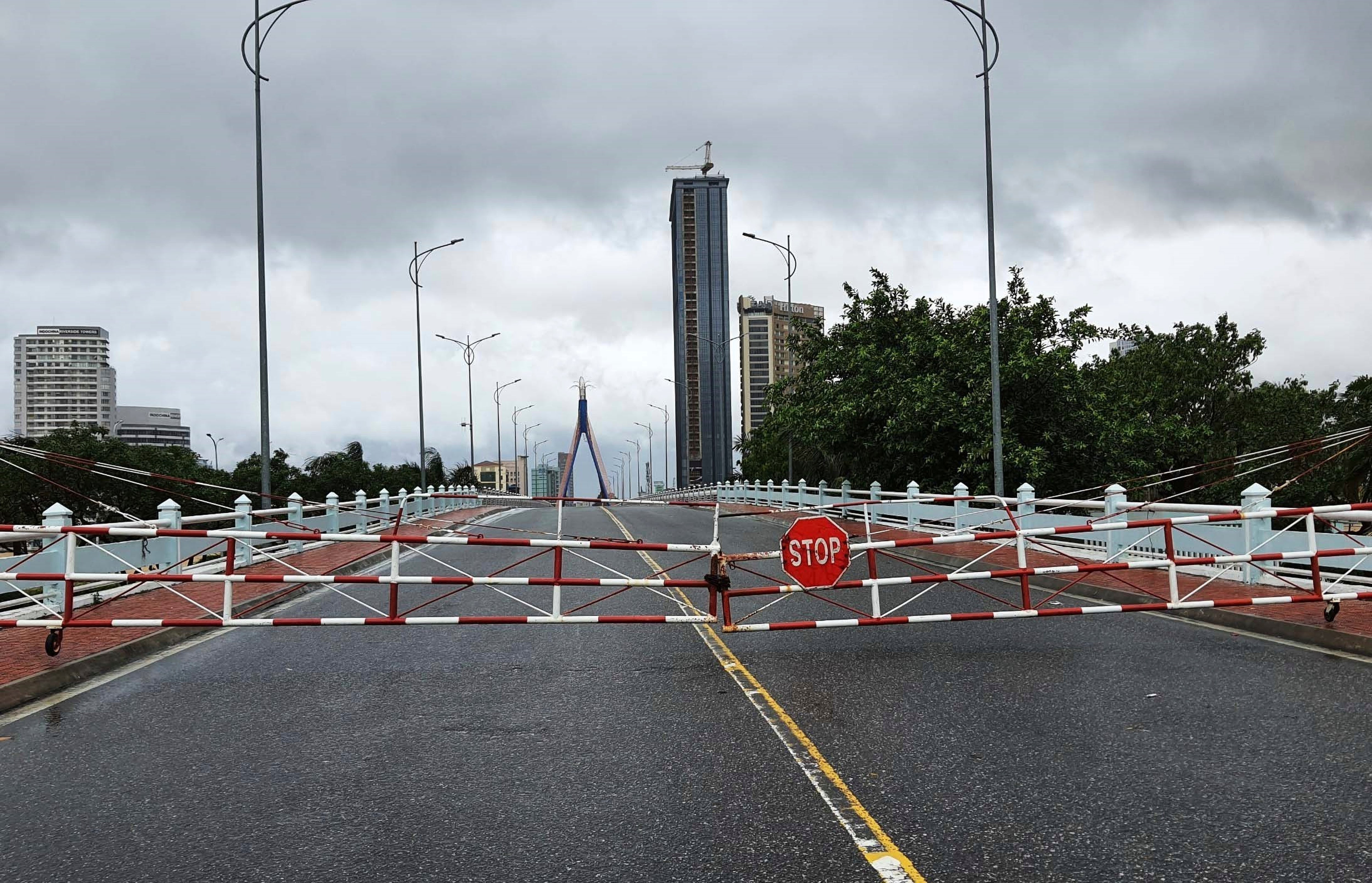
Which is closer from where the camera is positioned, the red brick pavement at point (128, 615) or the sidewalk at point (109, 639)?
the sidewalk at point (109, 639)

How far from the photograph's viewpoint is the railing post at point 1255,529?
1245 centimetres

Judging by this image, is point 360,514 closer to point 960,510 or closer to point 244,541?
point 244,541

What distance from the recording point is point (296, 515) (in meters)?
21.3

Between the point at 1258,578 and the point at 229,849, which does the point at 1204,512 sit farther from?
the point at 229,849

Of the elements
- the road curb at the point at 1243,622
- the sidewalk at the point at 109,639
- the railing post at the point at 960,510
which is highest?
the railing post at the point at 960,510

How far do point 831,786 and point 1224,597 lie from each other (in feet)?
29.4

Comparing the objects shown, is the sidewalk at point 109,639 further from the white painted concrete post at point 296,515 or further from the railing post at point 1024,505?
the railing post at point 1024,505

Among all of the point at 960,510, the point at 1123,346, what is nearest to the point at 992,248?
the point at 960,510

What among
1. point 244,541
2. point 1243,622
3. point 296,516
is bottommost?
point 1243,622

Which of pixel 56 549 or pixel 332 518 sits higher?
pixel 56 549

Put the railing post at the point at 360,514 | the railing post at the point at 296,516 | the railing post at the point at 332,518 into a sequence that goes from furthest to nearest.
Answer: the railing post at the point at 360,514, the railing post at the point at 332,518, the railing post at the point at 296,516

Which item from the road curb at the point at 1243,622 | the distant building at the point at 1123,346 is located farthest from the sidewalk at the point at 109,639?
the distant building at the point at 1123,346

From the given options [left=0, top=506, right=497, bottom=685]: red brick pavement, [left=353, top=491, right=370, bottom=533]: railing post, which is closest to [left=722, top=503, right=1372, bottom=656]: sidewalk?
[left=0, top=506, right=497, bottom=685]: red brick pavement

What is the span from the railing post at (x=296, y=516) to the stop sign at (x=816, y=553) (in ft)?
32.5
